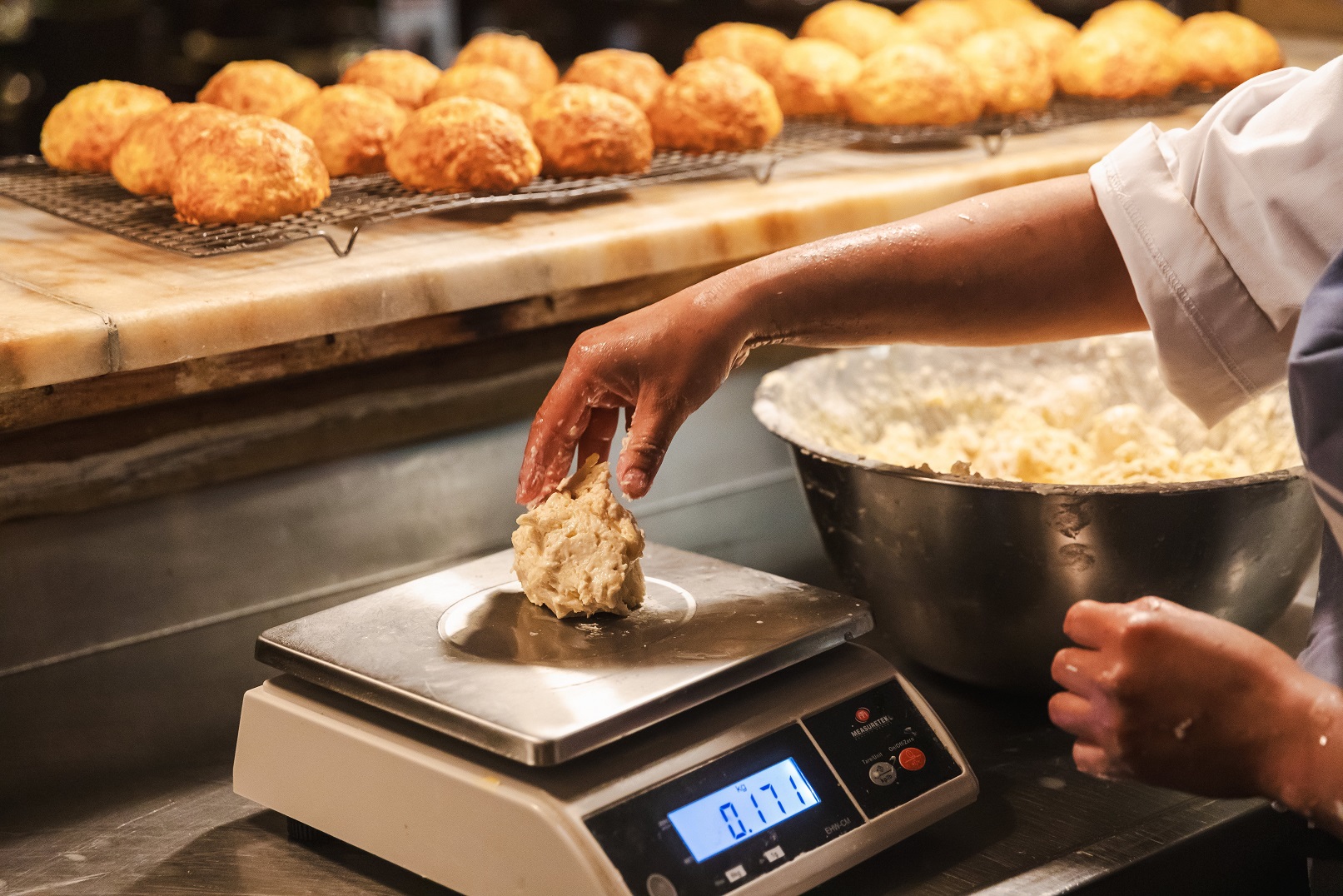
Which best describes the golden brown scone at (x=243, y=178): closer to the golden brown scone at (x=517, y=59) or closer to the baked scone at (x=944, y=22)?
the golden brown scone at (x=517, y=59)

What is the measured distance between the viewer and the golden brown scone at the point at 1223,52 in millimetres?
2102

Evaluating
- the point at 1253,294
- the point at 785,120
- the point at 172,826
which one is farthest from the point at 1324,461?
the point at 785,120

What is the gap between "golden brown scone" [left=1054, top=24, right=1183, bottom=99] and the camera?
2.08 meters

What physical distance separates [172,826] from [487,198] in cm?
73

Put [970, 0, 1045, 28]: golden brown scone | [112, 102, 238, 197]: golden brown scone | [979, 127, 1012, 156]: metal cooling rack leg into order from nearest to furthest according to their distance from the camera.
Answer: [112, 102, 238, 197]: golden brown scone → [979, 127, 1012, 156]: metal cooling rack leg → [970, 0, 1045, 28]: golden brown scone

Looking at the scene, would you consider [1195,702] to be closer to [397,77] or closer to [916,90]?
[916,90]

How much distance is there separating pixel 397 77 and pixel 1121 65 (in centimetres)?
115

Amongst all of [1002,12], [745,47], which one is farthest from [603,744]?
[1002,12]

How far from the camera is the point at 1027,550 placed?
107cm

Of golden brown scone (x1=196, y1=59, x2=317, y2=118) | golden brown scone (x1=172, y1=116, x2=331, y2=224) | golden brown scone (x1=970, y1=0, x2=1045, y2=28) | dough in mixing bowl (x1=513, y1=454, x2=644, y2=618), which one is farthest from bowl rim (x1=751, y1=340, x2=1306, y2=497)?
golden brown scone (x1=970, y1=0, x2=1045, y2=28)

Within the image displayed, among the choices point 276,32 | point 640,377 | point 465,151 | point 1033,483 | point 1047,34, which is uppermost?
point 276,32

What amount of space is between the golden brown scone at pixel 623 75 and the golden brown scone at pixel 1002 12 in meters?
0.79

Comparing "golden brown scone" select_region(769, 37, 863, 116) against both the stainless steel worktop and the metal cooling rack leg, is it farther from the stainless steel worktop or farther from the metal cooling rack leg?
the stainless steel worktop

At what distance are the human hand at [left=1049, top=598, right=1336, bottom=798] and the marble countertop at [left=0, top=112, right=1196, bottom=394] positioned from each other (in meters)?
0.79
